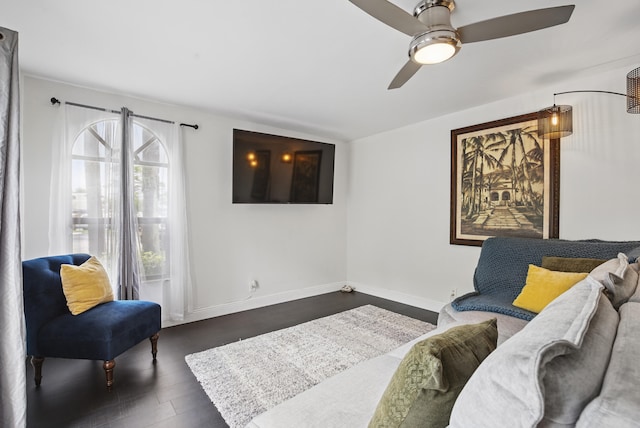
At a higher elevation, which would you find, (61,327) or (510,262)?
(510,262)

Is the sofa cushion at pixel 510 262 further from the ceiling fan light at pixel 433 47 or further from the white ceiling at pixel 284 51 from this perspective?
the ceiling fan light at pixel 433 47

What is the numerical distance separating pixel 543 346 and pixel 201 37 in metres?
2.50

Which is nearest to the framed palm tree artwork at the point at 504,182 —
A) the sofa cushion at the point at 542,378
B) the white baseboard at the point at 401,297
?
the white baseboard at the point at 401,297

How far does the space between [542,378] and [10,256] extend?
203 cm

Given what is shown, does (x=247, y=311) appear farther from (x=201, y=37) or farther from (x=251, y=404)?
(x=201, y=37)

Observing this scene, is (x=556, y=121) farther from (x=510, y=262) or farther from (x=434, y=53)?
(x=434, y=53)

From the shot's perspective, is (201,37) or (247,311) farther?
(247,311)

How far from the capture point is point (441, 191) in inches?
153

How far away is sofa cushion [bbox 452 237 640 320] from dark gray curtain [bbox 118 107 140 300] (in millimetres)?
3072

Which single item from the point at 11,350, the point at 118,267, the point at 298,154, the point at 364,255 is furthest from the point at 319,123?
the point at 11,350

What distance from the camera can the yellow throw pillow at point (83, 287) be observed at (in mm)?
2285

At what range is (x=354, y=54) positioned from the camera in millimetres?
2379

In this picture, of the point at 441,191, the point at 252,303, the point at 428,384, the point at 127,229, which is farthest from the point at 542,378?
the point at 252,303

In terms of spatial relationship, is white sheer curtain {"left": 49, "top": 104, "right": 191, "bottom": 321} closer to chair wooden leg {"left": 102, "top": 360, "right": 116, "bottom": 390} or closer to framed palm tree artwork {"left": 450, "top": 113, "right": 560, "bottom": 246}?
chair wooden leg {"left": 102, "top": 360, "right": 116, "bottom": 390}
